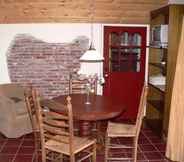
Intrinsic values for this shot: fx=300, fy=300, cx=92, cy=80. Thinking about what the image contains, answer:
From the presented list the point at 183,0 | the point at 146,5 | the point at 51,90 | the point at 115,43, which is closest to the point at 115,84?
the point at 115,43

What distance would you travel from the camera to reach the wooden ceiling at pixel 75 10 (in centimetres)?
540

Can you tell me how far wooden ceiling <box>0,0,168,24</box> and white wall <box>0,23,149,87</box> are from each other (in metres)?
0.09

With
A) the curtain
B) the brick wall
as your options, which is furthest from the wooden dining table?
the brick wall

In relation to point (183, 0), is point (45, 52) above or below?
below

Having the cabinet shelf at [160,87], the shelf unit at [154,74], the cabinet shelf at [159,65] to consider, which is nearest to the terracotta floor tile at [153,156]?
the shelf unit at [154,74]

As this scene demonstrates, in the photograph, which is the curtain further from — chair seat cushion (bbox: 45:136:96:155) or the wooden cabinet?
chair seat cushion (bbox: 45:136:96:155)

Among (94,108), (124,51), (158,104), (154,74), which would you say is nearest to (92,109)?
(94,108)

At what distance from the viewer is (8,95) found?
5.23 metres

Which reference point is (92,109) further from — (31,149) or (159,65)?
(159,65)

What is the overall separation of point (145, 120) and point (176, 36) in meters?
1.94

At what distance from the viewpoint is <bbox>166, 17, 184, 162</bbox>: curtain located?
3826 millimetres

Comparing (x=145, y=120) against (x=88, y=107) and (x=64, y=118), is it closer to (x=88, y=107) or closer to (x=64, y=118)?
(x=88, y=107)

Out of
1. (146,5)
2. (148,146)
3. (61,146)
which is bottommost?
(148,146)

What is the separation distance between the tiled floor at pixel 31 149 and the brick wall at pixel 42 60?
1.16 metres
